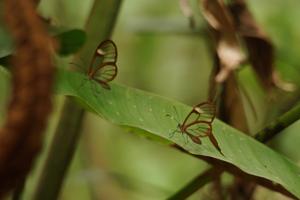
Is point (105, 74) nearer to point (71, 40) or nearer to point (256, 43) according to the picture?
point (71, 40)

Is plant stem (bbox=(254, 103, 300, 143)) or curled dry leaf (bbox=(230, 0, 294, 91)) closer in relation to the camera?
plant stem (bbox=(254, 103, 300, 143))

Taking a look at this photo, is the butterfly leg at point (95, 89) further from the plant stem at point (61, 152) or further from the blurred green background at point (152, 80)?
the blurred green background at point (152, 80)

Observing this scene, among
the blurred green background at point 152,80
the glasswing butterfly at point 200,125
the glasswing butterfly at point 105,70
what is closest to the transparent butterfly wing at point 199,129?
the glasswing butterfly at point 200,125

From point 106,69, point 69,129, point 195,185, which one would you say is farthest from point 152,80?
point 106,69

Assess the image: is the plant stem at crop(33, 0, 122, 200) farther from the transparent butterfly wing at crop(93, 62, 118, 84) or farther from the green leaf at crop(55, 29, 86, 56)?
the transparent butterfly wing at crop(93, 62, 118, 84)

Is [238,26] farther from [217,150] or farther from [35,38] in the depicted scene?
[35,38]

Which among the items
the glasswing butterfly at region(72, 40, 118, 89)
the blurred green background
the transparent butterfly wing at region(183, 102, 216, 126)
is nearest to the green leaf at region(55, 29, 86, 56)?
the glasswing butterfly at region(72, 40, 118, 89)
